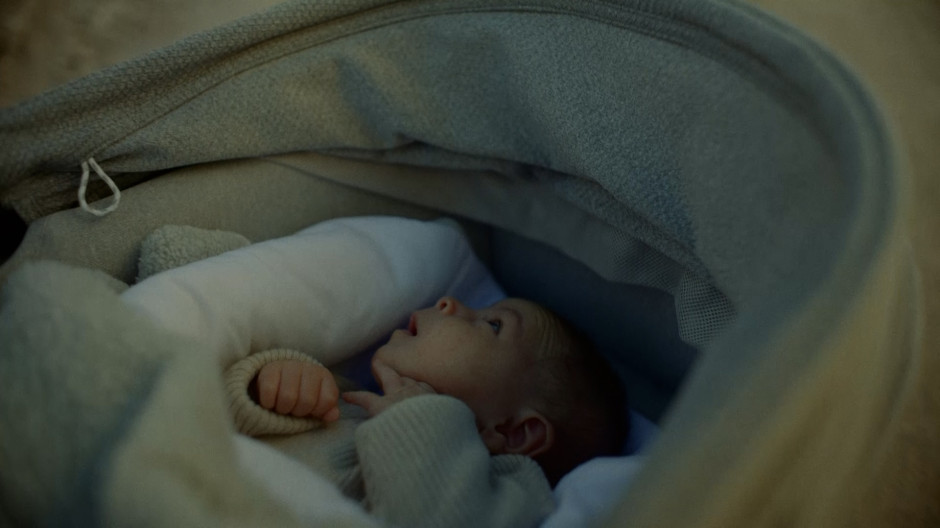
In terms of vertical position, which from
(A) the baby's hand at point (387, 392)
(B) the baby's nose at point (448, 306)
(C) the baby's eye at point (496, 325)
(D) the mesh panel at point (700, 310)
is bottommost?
(A) the baby's hand at point (387, 392)

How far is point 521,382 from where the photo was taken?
0.79 meters

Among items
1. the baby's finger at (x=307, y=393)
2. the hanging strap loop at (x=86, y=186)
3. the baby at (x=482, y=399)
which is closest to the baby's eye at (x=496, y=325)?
the baby at (x=482, y=399)

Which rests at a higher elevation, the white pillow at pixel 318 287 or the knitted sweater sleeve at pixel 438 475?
the white pillow at pixel 318 287

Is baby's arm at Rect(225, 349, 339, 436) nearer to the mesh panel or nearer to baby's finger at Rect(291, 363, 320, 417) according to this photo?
baby's finger at Rect(291, 363, 320, 417)

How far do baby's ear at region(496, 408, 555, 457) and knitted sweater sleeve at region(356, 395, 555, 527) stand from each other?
9 centimetres

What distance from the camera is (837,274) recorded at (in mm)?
366

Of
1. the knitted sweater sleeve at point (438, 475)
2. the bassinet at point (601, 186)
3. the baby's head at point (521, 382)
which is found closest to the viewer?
the bassinet at point (601, 186)

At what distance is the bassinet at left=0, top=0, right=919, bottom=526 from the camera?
37cm

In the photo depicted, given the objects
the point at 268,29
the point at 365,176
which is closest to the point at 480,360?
the point at 365,176

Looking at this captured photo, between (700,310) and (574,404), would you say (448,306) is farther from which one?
(700,310)

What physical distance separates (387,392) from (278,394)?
4.8 inches

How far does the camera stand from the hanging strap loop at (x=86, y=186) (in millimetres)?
731

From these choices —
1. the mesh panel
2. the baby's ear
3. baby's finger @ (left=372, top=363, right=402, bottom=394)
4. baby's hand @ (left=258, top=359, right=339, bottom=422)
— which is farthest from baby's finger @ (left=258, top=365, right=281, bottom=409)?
the mesh panel

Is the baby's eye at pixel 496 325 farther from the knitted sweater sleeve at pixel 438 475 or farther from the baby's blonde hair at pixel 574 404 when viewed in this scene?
the knitted sweater sleeve at pixel 438 475
